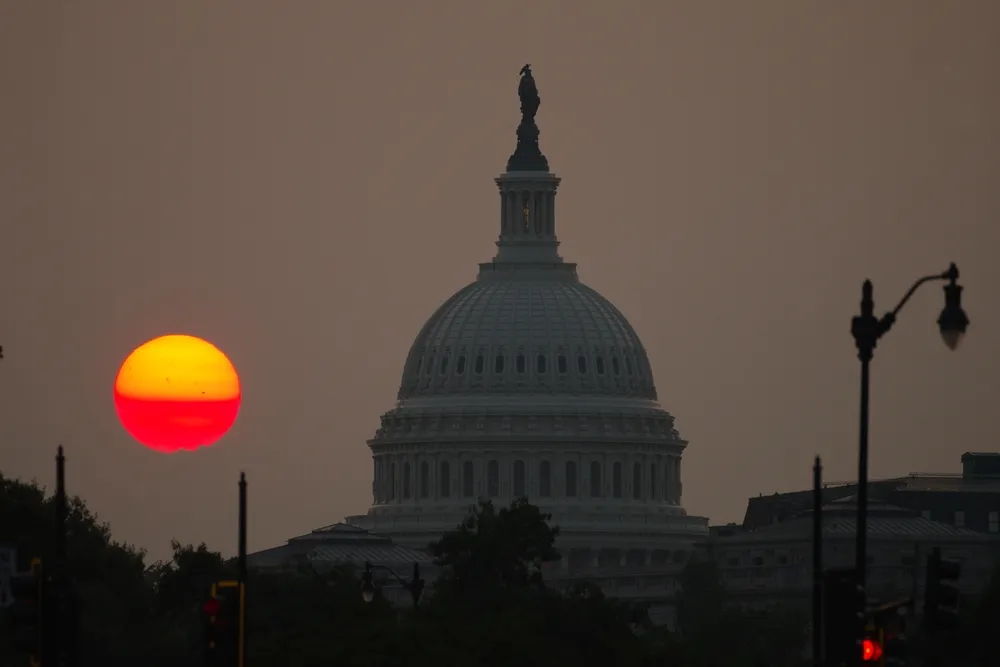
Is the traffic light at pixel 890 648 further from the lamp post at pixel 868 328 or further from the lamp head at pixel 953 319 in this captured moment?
the lamp head at pixel 953 319

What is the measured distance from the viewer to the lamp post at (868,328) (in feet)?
218

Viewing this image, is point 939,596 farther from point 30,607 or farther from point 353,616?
point 353,616

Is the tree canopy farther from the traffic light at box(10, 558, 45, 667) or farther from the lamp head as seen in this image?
the lamp head

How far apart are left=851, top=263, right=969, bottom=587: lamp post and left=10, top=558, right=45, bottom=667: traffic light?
12653 mm

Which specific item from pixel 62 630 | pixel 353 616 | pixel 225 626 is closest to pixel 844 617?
pixel 225 626

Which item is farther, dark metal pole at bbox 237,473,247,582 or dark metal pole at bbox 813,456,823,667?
dark metal pole at bbox 813,456,823,667

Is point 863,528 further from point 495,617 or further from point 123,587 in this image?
point 123,587

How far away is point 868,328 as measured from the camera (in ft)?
225

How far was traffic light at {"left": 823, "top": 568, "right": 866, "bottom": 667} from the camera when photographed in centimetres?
6581

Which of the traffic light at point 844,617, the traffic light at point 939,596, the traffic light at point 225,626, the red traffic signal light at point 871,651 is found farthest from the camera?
the red traffic signal light at point 871,651

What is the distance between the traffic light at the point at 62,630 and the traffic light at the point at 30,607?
0.25 m

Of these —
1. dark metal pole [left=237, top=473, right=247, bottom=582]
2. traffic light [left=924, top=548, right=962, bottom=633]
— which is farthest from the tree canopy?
traffic light [left=924, top=548, right=962, bottom=633]

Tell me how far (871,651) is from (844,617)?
2428 mm

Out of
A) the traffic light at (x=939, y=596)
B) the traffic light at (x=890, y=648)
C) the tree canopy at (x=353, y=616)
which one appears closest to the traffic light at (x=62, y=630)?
the traffic light at (x=890, y=648)
